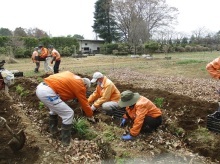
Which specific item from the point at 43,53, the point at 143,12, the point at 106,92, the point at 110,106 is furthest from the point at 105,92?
the point at 143,12

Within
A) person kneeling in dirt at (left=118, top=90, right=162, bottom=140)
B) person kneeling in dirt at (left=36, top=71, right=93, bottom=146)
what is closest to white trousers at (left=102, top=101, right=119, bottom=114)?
person kneeling in dirt at (left=118, top=90, right=162, bottom=140)

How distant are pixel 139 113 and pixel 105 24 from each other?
149 ft

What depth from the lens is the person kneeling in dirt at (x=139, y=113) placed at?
4.74 m

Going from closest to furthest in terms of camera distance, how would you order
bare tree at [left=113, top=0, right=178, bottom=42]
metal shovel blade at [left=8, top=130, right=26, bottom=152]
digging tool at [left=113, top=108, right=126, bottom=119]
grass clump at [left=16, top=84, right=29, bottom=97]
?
1. metal shovel blade at [left=8, top=130, right=26, bottom=152]
2. digging tool at [left=113, top=108, right=126, bottom=119]
3. grass clump at [left=16, top=84, right=29, bottom=97]
4. bare tree at [left=113, top=0, right=178, bottom=42]

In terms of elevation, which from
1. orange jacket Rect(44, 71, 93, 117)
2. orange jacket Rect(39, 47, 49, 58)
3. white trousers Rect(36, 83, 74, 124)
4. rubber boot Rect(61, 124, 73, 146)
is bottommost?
rubber boot Rect(61, 124, 73, 146)

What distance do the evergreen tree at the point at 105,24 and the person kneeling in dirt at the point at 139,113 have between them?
44514mm

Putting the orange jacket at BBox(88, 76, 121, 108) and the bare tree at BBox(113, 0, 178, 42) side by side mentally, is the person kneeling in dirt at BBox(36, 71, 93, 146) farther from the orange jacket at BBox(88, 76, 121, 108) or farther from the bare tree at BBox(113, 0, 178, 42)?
the bare tree at BBox(113, 0, 178, 42)

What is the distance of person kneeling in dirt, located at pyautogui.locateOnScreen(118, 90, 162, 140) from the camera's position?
4.74 meters

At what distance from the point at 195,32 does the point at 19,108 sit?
55594 millimetres

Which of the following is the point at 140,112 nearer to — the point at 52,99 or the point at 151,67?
the point at 52,99

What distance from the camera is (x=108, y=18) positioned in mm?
48406

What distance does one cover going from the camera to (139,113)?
4715 mm

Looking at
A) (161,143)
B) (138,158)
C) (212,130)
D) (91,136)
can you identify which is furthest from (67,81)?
(212,130)

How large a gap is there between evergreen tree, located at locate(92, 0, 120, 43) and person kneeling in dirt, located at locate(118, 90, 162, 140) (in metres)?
44.5
